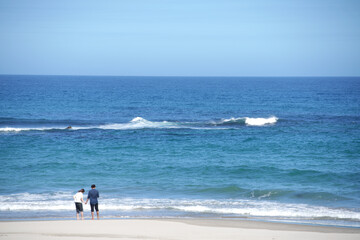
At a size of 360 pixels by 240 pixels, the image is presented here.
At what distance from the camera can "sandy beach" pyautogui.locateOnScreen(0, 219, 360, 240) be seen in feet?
43.7

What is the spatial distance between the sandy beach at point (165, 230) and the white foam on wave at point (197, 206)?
162 centimetres

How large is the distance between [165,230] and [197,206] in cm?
389

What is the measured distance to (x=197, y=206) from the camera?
17594 mm

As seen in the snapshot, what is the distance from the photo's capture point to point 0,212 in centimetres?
1692

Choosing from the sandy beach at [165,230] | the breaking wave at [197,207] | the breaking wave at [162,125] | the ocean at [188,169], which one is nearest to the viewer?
the sandy beach at [165,230]

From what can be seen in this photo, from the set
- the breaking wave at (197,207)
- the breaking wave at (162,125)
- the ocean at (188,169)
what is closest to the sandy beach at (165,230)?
the ocean at (188,169)

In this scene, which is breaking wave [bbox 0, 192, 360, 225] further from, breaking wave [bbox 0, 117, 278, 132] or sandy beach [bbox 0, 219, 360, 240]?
breaking wave [bbox 0, 117, 278, 132]

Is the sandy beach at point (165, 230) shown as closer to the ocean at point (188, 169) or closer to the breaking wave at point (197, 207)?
the ocean at point (188, 169)

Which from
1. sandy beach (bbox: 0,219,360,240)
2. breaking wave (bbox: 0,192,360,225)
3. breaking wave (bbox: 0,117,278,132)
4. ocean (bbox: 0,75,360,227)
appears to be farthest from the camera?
breaking wave (bbox: 0,117,278,132)

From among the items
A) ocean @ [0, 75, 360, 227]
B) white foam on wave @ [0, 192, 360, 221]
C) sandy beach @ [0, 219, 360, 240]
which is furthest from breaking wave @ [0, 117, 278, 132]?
sandy beach @ [0, 219, 360, 240]

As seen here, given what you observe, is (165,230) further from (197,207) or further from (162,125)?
(162,125)

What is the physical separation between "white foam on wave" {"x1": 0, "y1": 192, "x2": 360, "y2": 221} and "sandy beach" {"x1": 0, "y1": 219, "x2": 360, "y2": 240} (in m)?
1.62

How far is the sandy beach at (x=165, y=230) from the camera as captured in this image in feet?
43.7

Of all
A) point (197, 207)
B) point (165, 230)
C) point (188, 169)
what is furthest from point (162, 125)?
point (165, 230)
